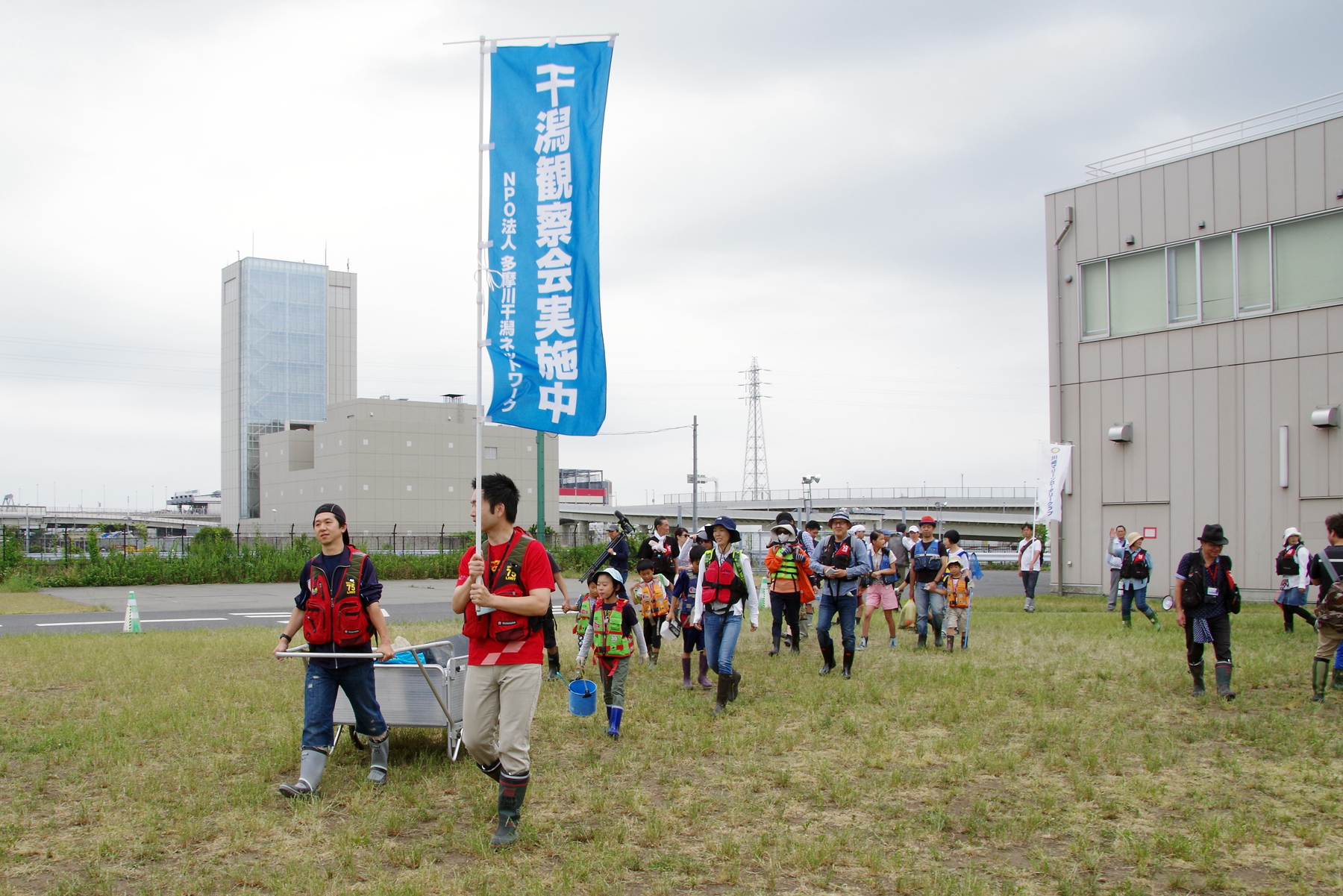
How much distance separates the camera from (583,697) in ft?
25.0

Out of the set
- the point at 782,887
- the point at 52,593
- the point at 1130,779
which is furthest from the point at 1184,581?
the point at 52,593

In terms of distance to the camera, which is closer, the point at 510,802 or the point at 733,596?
the point at 510,802

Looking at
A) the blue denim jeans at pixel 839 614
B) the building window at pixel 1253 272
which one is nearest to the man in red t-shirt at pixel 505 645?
the blue denim jeans at pixel 839 614

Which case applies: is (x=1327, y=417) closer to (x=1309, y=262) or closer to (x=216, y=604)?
(x=1309, y=262)

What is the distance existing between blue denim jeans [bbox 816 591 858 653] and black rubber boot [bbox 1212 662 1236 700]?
12.0 ft

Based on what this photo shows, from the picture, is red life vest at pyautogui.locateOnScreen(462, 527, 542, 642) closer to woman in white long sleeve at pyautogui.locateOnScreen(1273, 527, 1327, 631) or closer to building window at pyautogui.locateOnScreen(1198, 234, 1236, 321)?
woman in white long sleeve at pyautogui.locateOnScreen(1273, 527, 1327, 631)

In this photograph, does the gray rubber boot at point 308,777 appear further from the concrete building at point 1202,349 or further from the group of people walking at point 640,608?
the concrete building at point 1202,349

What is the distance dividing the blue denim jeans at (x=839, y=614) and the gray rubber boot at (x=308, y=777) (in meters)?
6.26

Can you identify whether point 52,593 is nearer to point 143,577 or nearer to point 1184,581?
point 143,577

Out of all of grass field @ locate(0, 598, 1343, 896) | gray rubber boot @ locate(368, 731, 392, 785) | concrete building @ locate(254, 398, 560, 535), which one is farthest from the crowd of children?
concrete building @ locate(254, 398, 560, 535)

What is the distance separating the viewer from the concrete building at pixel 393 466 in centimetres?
8019

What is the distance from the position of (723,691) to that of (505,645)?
166 inches

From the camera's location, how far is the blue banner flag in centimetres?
694

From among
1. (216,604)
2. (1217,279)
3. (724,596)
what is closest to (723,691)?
(724,596)
